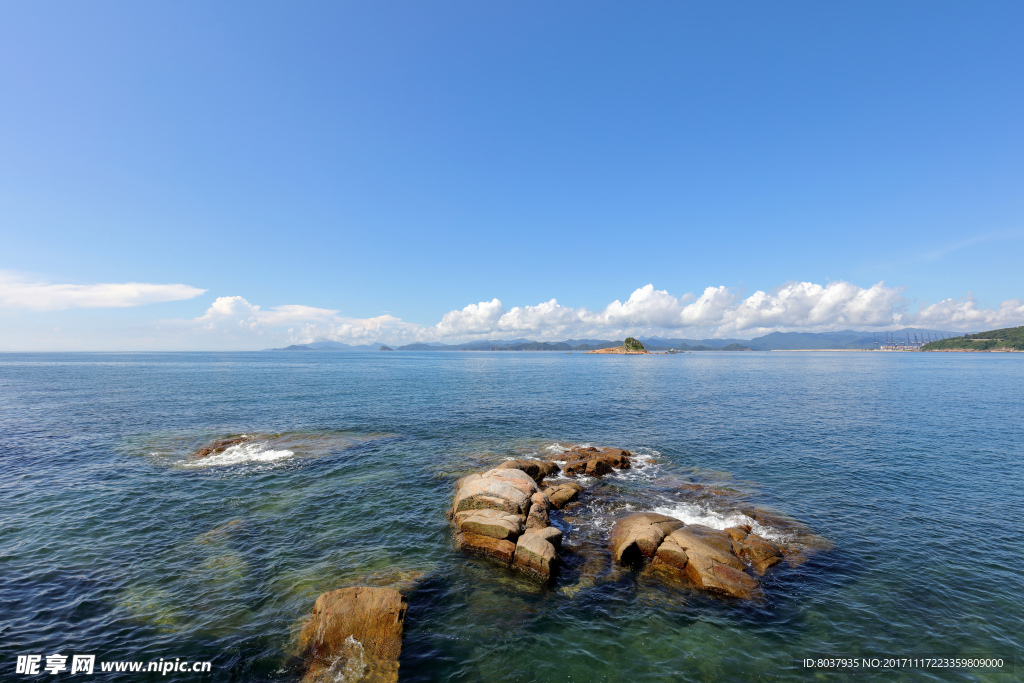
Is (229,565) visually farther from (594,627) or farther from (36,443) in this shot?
(36,443)

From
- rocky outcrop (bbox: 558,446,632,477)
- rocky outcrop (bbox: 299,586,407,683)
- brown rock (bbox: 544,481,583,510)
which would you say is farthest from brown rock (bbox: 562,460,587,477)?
rocky outcrop (bbox: 299,586,407,683)

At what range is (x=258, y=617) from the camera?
15484mm

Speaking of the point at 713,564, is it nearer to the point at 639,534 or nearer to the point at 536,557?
the point at 639,534

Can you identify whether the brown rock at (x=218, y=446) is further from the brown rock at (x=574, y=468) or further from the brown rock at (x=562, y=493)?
the brown rock at (x=574, y=468)

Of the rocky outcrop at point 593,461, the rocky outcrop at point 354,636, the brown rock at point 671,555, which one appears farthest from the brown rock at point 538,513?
the rocky outcrop at point 354,636

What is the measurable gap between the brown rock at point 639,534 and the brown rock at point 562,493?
14.2 feet

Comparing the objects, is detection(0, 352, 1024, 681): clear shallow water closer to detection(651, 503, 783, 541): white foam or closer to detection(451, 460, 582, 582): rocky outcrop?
detection(651, 503, 783, 541): white foam

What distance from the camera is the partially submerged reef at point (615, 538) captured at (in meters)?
18.5

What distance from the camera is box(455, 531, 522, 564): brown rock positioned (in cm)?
1980

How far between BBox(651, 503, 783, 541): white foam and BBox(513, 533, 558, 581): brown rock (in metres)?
9.79

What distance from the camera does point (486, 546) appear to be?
67.0 ft

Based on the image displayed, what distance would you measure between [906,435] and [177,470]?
73423mm

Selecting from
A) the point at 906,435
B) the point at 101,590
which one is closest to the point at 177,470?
the point at 101,590

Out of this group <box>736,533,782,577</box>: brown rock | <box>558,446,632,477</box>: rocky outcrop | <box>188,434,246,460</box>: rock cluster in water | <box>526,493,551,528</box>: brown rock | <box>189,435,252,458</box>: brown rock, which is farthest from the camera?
<box>189,435,252,458</box>: brown rock
